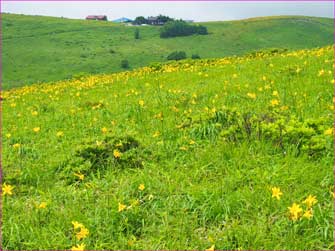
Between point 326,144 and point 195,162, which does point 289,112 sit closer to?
point 326,144

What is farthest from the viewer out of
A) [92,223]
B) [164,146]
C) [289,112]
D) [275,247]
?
[289,112]

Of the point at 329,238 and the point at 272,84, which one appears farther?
the point at 272,84

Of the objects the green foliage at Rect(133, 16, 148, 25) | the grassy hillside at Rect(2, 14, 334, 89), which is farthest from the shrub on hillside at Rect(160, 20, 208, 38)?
the green foliage at Rect(133, 16, 148, 25)

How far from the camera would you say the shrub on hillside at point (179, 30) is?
13875 centimetres

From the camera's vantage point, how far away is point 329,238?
3.96m

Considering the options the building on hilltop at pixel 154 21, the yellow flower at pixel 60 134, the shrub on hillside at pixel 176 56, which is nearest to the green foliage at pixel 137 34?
the building on hilltop at pixel 154 21

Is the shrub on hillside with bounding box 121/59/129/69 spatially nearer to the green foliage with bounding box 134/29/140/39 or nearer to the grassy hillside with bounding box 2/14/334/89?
the grassy hillside with bounding box 2/14/334/89

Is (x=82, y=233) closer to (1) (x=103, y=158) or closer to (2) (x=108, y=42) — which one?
(1) (x=103, y=158)

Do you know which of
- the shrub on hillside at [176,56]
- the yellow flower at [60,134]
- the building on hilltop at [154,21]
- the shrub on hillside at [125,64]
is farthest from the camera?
the building on hilltop at [154,21]

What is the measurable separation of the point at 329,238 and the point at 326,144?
187cm

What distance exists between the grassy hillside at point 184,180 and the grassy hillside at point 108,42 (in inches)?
3403

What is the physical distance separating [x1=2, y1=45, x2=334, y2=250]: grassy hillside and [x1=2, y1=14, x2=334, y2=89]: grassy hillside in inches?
3403

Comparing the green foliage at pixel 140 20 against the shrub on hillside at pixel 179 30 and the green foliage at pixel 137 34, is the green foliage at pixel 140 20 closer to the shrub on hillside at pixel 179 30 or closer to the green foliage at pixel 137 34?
the green foliage at pixel 137 34

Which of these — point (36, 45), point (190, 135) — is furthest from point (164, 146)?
point (36, 45)
